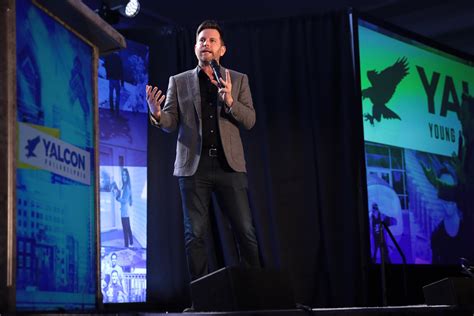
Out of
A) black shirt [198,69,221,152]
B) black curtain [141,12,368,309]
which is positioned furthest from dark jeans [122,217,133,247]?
black shirt [198,69,221,152]

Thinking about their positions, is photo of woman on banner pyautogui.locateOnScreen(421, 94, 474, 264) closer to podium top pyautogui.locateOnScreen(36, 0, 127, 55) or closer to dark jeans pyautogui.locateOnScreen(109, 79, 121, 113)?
dark jeans pyautogui.locateOnScreen(109, 79, 121, 113)

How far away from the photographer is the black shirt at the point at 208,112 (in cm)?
317

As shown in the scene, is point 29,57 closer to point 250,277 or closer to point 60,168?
point 60,168

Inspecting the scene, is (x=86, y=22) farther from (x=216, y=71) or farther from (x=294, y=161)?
(x=294, y=161)

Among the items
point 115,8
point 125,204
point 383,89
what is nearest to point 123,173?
point 125,204

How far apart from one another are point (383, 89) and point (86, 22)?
12.1ft

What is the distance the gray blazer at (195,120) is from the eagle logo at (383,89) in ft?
6.51

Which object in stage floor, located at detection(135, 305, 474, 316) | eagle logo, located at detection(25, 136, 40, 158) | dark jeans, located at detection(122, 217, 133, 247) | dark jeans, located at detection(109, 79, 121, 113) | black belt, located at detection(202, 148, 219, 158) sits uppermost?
dark jeans, located at detection(109, 79, 121, 113)

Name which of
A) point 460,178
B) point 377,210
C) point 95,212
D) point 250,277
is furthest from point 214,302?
point 460,178

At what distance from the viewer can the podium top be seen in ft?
5.55

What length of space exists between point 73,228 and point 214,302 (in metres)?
0.53

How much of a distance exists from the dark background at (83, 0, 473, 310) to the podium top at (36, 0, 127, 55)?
120 inches

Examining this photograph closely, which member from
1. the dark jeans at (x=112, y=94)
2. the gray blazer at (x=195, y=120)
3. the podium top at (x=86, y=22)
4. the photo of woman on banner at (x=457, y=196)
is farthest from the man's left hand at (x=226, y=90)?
the photo of woman on banner at (x=457, y=196)

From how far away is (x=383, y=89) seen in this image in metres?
5.19
